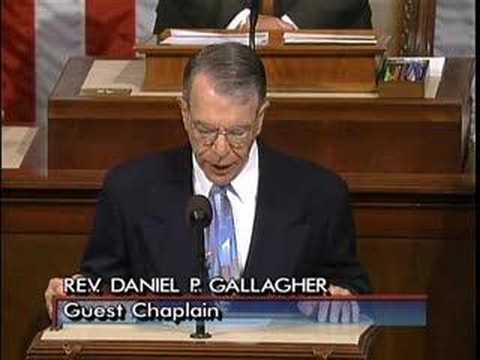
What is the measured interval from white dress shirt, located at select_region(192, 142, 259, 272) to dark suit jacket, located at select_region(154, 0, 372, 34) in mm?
605

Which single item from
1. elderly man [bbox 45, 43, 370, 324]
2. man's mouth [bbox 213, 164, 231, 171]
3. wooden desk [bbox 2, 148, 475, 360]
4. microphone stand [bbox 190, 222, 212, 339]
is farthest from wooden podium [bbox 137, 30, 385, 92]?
microphone stand [bbox 190, 222, 212, 339]

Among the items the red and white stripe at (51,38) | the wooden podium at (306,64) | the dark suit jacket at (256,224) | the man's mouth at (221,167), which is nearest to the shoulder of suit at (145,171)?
the dark suit jacket at (256,224)

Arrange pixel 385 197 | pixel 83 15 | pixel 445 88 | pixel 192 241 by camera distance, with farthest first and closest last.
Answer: pixel 83 15, pixel 445 88, pixel 385 197, pixel 192 241

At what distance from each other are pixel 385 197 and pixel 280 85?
0.28 meters

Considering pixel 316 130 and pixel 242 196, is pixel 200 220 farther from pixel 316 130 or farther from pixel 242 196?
pixel 316 130

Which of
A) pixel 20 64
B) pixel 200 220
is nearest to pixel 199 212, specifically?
pixel 200 220

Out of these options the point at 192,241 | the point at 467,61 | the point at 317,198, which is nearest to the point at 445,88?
the point at 467,61

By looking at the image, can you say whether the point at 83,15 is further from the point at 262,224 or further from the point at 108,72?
the point at 262,224

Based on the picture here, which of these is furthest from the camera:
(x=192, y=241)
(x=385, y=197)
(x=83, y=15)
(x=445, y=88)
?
(x=83, y=15)

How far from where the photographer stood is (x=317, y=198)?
258cm

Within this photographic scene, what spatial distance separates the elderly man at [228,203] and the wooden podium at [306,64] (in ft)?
1.24

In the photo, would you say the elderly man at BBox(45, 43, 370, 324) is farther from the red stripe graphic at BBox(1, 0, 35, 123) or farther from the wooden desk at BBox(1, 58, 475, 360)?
the red stripe graphic at BBox(1, 0, 35, 123)

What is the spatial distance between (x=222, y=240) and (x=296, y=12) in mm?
760

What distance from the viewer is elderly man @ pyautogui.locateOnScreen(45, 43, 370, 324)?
2.47 metres
